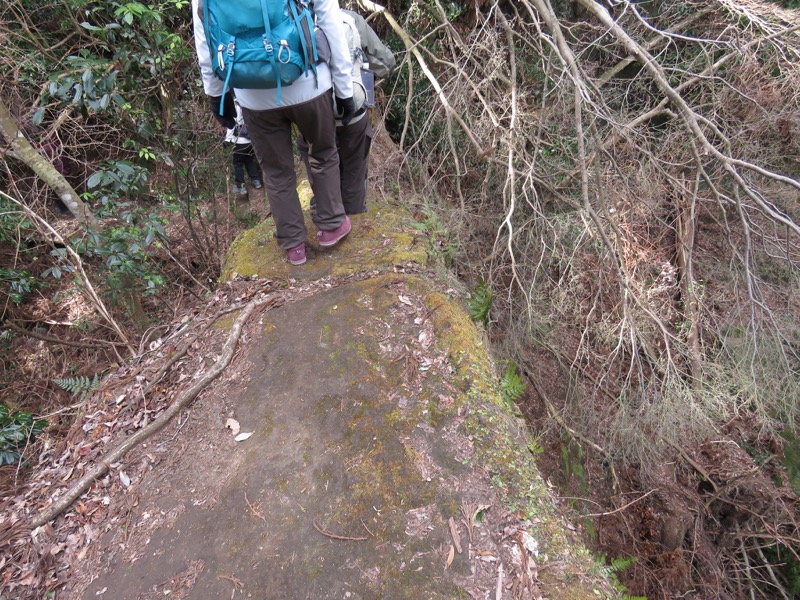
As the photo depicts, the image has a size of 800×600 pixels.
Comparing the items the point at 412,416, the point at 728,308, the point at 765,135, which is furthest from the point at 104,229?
the point at 765,135

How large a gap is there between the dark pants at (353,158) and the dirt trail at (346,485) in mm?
1220

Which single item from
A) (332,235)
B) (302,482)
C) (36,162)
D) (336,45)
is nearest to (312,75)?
(336,45)

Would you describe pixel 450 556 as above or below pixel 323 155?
below

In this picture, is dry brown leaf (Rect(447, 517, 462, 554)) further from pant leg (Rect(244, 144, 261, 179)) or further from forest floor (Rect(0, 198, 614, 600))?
pant leg (Rect(244, 144, 261, 179))

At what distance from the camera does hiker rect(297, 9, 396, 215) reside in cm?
284

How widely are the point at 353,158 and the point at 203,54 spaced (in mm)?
1290

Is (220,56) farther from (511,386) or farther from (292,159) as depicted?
(511,386)

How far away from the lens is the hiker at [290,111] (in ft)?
7.36

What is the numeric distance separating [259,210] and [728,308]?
6.26 m

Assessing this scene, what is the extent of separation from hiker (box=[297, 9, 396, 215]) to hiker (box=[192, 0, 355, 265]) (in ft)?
0.34

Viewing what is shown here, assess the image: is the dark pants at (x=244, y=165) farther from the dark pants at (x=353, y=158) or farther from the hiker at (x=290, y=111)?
the hiker at (x=290, y=111)

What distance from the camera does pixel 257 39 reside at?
7.13ft

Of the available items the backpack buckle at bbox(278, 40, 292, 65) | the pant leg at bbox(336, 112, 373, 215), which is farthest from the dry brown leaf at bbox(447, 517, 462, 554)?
the pant leg at bbox(336, 112, 373, 215)

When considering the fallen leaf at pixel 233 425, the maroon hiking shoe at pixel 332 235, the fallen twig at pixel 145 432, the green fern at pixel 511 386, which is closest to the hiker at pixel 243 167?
the maroon hiking shoe at pixel 332 235
